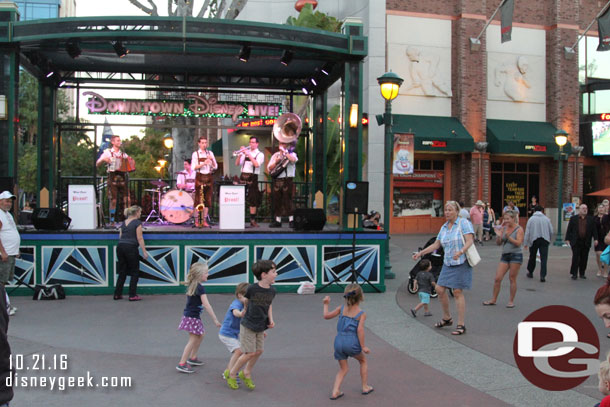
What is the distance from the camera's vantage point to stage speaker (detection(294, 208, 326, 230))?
38.1 ft

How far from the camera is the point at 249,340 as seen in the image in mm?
5730

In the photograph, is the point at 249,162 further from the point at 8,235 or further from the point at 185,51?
the point at 8,235

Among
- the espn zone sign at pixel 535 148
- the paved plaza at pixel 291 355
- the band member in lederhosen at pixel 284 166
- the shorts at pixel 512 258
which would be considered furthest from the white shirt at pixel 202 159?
the espn zone sign at pixel 535 148

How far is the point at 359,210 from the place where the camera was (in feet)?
36.9

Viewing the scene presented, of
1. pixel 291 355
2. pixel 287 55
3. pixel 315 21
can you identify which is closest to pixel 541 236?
pixel 287 55

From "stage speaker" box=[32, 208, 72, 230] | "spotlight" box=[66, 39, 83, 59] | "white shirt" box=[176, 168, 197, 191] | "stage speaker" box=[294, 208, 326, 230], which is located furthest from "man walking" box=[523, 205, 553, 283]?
"spotlight" box=[66, 39, 83, 59]

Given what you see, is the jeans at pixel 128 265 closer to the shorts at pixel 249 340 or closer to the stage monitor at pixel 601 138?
the shorts at pixel 249 340

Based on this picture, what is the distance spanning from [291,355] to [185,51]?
26.3 ft

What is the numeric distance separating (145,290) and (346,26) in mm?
6658

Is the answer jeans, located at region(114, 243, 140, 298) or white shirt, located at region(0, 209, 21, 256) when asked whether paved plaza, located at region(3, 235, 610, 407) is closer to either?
jeans, located at region(114, 243, 140, 298)

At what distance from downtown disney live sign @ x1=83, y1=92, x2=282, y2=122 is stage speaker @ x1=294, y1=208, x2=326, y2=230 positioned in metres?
4.50

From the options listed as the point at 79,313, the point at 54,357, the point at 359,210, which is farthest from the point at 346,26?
the point at 54,357

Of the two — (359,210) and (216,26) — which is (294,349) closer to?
(359,210)

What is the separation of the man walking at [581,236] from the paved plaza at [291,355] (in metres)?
2.80
